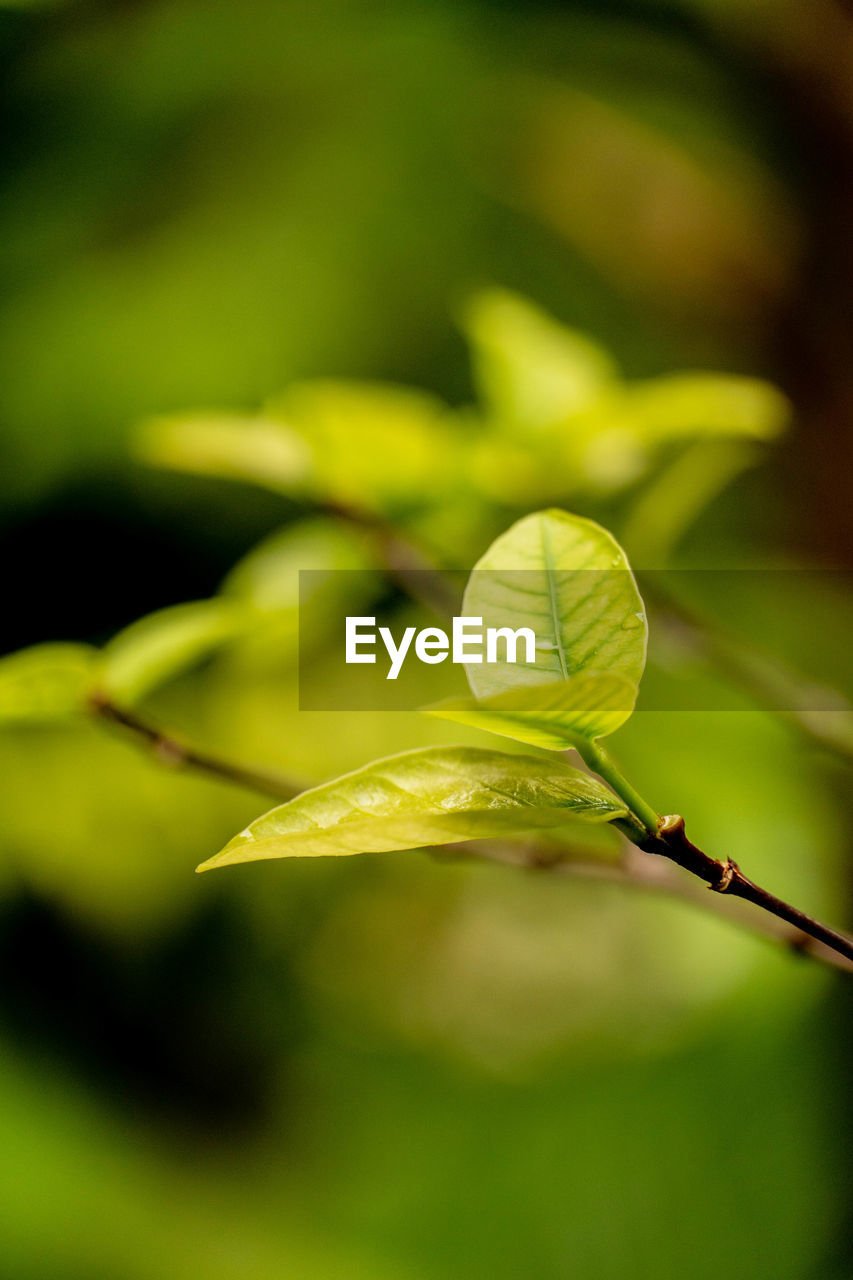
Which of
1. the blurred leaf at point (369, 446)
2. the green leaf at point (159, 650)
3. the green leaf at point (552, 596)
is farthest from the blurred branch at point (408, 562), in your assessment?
the green leaf at point (552, 596)

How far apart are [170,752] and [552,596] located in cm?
25

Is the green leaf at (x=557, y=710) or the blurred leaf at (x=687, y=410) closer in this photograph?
the green leaf at (x=557, y=710)

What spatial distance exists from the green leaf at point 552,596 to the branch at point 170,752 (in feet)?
0.69

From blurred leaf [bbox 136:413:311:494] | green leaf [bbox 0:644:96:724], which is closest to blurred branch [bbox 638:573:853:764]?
blurred leaf [bbox 136:413:311:494]

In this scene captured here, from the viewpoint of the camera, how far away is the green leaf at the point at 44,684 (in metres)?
0.37

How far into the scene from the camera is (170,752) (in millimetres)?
421

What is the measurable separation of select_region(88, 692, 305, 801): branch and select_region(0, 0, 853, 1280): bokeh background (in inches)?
9.2

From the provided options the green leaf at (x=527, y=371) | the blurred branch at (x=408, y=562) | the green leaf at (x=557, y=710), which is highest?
the green leaf at (x=527, y=371)

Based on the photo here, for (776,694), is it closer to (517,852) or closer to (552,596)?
(517,852)

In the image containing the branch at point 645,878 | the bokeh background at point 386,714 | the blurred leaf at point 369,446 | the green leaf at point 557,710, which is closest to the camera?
the green leaf at point 557,710

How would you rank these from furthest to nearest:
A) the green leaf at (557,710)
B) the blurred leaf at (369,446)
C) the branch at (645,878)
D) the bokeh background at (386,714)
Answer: the bokeh background at (386,714)
the blurred leaf at (369,446)
the branch at (645,878)
the green leaf at (557,710)

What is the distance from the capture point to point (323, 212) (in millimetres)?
1475

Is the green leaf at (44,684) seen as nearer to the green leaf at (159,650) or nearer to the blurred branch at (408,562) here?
→ the green leaf at (159,650)

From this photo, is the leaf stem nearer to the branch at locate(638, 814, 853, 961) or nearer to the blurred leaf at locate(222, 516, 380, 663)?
the branch at locate(638, 814, 853, 961)
